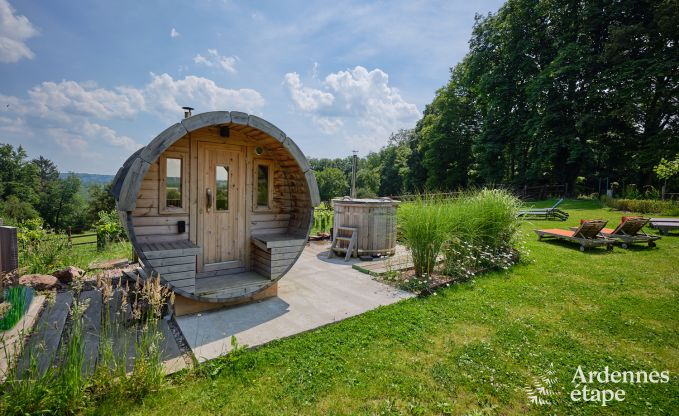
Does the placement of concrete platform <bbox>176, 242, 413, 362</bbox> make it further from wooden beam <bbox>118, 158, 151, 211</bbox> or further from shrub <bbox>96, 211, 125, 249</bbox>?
shrub <bbox>96, 211, 125, 249</bbox>

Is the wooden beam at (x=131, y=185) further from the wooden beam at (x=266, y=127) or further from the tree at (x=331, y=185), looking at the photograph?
the tree at (x=331, y=185)

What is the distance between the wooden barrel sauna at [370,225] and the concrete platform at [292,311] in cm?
127

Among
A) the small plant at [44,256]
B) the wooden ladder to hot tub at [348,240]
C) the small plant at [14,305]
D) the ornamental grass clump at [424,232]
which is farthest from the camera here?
the wooden ladder to hot tub at [348,240]

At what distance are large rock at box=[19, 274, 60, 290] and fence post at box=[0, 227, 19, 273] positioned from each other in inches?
29.6

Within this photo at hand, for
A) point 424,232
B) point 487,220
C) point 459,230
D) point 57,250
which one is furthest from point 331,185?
point 424,232

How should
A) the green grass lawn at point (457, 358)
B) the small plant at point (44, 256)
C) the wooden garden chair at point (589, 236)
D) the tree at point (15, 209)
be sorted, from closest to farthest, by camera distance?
the green grass lawn at point (457, 358)
the small plant at point (44, 256)
the wooden garden chair at point (589, 236)
the tree at point (15, 209)

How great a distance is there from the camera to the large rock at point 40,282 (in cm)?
476

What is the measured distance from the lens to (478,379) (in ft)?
9.80

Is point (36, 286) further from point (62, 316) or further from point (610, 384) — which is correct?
point (610, 384)

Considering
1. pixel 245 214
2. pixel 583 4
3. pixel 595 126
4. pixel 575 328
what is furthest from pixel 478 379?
pixel 583 4

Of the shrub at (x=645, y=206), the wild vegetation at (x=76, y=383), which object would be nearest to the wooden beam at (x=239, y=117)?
the wild vegetation at (x=76, y=383)

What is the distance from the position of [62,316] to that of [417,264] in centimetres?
522

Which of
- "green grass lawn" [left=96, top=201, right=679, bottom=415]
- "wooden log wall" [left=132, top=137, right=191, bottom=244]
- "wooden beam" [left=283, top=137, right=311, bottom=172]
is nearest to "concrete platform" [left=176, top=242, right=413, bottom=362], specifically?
"green grass lawn" [left=96, top=201, right=679, bottom=415]

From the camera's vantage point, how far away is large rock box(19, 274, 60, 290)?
476cm
